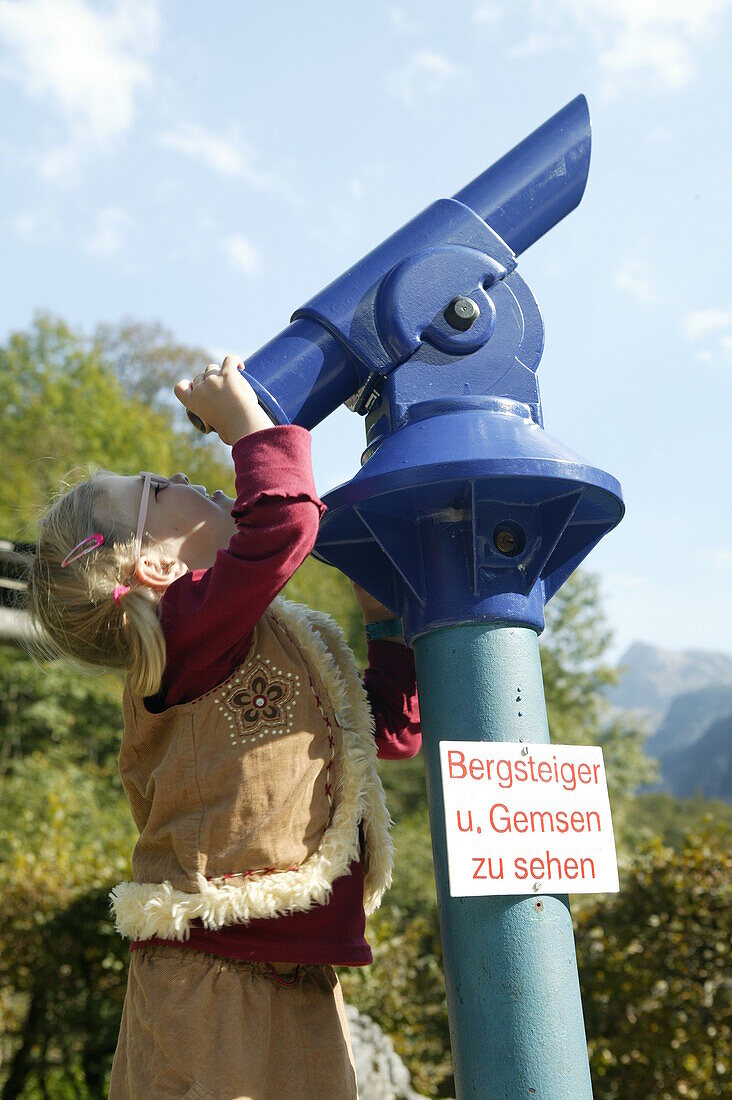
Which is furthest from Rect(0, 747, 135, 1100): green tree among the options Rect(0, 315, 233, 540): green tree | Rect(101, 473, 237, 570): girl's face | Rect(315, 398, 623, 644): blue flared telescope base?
Rect(0, 315, 233, 540): green tree

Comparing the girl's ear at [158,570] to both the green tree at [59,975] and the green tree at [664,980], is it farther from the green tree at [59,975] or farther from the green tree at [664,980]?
the green tree at [59,975]

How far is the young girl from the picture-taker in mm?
1563

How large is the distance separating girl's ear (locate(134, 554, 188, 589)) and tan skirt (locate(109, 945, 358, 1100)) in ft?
1.98

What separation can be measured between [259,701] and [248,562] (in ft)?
0.86

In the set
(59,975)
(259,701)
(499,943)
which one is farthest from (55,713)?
(499,943)

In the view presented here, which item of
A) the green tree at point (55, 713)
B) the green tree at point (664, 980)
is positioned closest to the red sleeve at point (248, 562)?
the green tree at point (664, 980)

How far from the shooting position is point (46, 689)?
1582cm

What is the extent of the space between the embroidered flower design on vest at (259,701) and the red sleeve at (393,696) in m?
0.26

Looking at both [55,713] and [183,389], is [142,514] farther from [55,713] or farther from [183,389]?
[55,713]

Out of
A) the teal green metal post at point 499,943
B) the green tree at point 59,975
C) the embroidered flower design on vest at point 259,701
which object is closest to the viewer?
the teal green metal post at point 499,943

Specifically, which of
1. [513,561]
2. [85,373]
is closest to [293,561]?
[513,561]

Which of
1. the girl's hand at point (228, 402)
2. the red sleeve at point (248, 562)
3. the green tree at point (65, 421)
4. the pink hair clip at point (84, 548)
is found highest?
the green tree at point (65, 421)

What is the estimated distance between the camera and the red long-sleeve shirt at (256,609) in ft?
5.26

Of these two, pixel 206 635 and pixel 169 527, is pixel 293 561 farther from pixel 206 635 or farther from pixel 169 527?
pixel 169 527
